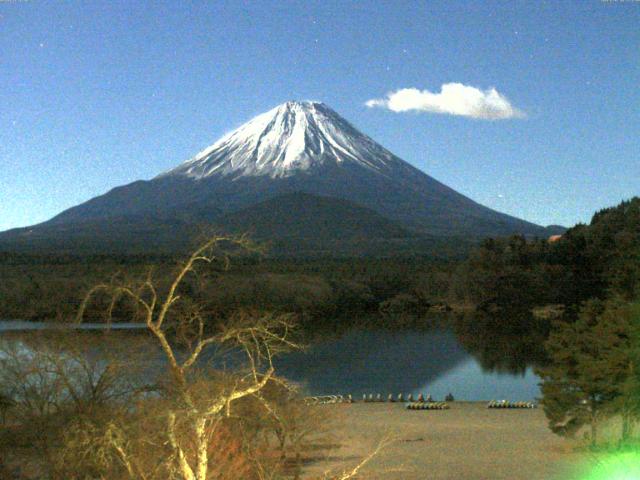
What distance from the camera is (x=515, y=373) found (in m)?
25.3

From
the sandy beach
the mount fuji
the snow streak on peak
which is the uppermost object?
the snow streak on peak

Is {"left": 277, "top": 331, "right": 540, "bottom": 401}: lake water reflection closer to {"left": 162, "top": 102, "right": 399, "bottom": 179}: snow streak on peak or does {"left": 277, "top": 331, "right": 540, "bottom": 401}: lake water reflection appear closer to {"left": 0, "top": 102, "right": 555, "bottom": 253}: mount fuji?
{"left": 0, "top": 102, "right": 555, "bottom": 253}: mount fuji

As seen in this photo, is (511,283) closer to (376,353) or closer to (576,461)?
(376,353)

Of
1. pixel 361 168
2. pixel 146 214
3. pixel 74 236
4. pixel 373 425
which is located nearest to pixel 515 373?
pixel 373 425

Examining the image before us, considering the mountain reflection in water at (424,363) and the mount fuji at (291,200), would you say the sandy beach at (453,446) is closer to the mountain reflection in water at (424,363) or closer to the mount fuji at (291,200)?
the mountain reflection in water at (424,363)

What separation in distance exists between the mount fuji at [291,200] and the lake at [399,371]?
49515 millimetres

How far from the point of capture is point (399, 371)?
25859 millimetres

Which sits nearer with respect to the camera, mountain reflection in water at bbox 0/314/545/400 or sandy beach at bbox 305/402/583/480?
sandy beach at bbox 305/402/583/480

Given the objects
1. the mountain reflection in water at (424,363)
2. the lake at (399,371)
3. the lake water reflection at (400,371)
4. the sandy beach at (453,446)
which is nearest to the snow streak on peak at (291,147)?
the mountain reflection in water at (424,363)

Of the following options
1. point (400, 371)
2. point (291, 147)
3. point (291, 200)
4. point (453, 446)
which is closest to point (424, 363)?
point (400, 371)

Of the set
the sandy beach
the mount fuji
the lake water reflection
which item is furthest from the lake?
the mount fuji

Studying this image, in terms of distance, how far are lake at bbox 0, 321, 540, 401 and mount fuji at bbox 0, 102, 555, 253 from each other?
4952 centimetres

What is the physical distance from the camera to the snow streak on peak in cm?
11881

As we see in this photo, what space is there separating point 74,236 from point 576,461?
78.3m
